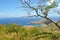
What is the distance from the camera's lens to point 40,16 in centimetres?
2092

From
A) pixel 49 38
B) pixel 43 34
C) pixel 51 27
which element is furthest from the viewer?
pixel 51 27

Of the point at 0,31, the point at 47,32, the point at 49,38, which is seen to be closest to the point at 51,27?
the point at 47,32

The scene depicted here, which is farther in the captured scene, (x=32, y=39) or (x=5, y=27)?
(x=5, y=27)

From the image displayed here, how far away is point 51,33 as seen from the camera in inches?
932

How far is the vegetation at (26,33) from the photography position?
71.8 feet

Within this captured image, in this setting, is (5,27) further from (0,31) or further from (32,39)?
(32,39)

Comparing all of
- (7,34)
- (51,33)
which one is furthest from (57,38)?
(7,34)

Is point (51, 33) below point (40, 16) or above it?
below

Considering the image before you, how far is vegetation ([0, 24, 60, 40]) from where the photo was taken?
21.9 meters

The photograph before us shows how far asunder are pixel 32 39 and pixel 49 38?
151 cm

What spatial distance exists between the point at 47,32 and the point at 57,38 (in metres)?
1.47

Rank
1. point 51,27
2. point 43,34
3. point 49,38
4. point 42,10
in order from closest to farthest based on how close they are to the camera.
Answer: point 42,10, point 49,38, point 43,34, point 51,27

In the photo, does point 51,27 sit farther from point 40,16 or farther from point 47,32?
point 40,16

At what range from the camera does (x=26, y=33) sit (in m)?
22.7
